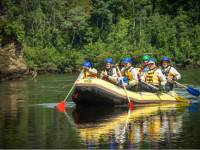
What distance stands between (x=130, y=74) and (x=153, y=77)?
892 mm

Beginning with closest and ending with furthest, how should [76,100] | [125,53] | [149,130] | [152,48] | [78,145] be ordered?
1. [78,145]
2. [149,130]
3. [76,100]
4. [125,53]
5. [152,48]

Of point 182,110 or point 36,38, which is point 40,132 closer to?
point 182,110

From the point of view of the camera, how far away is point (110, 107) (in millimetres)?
25297

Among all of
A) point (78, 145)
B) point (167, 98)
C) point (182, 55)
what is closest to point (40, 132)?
point (78, 145)

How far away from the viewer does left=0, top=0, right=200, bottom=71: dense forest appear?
7862cm

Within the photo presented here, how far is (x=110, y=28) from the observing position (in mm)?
84438

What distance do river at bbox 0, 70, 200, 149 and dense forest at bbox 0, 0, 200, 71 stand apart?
1898 inches

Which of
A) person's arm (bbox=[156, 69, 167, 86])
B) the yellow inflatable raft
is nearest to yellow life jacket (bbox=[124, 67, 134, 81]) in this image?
the yellow inflatable raft

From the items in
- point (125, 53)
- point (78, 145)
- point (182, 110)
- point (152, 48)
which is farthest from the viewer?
point (152, 48)

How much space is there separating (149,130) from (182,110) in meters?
5.76

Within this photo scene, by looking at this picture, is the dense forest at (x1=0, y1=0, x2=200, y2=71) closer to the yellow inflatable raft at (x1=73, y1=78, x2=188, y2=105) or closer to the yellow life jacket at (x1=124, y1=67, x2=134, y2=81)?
the yellow life jacket at (x1=124, y1=67, x2=134, y2=81)

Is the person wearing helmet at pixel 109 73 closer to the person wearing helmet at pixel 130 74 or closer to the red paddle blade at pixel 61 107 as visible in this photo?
the person wearing helmet at pixel 130 74

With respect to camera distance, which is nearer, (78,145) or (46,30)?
(78,145)

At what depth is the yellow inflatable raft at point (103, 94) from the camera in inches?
985
